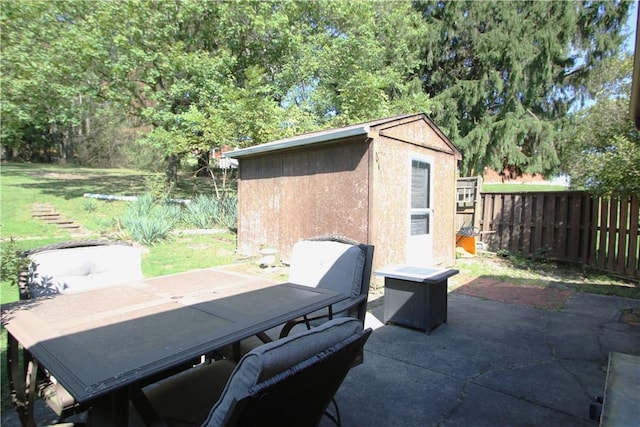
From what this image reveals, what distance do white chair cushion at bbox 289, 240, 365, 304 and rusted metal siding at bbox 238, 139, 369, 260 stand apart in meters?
2.28

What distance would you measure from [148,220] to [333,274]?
21.8 feet

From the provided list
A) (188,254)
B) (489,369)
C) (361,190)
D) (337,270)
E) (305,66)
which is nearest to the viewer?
(489,369)

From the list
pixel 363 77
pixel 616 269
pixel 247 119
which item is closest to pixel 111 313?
pixel 616 269

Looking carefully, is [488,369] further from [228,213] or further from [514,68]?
[514,68]

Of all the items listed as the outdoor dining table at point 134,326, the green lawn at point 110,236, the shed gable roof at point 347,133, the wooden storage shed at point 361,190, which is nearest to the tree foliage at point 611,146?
the green lawn at point 110,236

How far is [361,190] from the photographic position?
5.53 metres

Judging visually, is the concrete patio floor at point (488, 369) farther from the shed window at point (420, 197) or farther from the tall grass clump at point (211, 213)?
the tall grass clump at point (211, 213)

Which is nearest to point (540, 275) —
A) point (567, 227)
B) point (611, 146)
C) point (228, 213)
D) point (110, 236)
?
point (567, 227)

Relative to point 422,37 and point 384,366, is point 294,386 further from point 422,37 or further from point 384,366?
point 422,37

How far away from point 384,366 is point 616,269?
562cm

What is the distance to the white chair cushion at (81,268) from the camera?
2520 millimetres

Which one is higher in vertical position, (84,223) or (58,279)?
(58,279)

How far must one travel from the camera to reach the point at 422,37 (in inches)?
582

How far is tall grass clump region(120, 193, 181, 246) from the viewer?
8016mm
